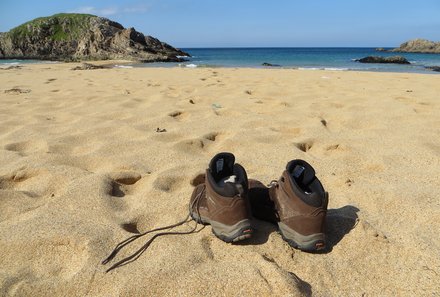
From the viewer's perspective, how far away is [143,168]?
2525 millimetres

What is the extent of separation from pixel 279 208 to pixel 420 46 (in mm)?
74647

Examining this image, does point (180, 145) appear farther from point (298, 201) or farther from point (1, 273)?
point (1, 273)

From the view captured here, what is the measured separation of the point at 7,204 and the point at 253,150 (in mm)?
1692

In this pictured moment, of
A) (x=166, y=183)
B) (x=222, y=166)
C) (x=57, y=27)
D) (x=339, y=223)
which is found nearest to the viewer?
(x=339, y=223)

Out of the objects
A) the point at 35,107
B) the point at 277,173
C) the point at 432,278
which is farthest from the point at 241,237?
the point at 35,107

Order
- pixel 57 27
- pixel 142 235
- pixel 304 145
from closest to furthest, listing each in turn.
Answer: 1. pixel 142 235
2. pixel 304 145
3. pixel 57 27

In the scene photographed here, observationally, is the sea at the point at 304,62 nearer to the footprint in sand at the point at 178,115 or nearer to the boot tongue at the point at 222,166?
the footprint in sand at the point at 178,115

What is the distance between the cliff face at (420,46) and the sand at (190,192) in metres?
66.9

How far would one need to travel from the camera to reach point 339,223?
1.84 m

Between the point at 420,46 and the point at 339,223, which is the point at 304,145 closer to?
the point at 339,223

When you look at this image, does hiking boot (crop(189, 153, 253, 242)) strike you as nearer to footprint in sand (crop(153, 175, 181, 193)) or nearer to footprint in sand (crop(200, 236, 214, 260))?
footprint in sand (crop(200, 236, 214, 260))

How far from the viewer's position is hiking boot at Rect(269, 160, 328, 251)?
162cm

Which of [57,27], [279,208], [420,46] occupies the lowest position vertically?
[420,46]

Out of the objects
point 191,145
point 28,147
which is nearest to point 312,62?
point 191,145
